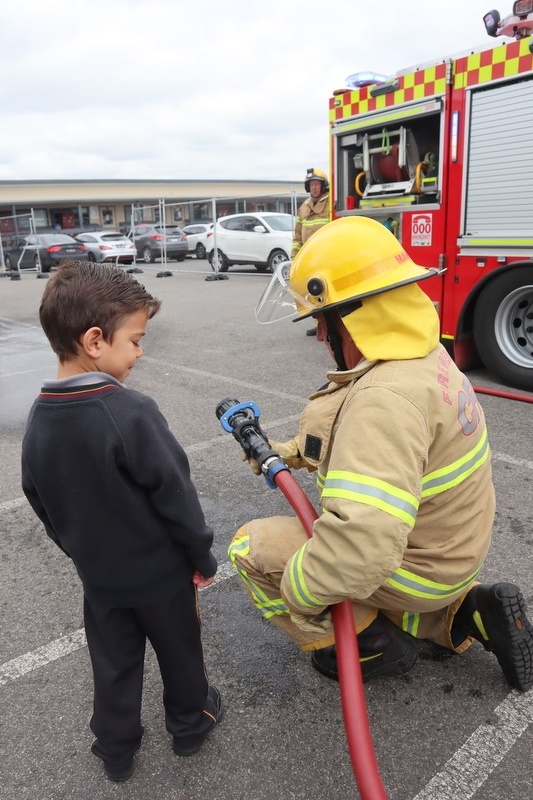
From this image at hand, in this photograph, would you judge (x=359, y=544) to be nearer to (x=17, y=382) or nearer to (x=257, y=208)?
(x=17, y=382)

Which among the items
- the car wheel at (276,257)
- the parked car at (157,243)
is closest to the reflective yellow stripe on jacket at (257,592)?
the car wheel at (276,257)

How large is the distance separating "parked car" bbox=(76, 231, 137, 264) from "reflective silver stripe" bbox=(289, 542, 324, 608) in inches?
843

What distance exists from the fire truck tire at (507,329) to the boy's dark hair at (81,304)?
14.8 ft

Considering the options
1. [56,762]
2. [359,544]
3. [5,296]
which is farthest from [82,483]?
[5,296]

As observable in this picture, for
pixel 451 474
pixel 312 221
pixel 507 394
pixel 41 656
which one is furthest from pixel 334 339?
pixel 312 221

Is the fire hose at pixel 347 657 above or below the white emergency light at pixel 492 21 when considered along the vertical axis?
below

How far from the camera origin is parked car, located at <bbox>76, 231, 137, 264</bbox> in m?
22.5

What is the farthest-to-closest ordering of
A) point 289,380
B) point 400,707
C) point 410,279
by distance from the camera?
point 289,380 → point 400,707 → point 410,279

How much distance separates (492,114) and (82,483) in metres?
5.07

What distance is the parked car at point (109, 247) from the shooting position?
73.7 ft

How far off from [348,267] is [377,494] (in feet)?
2.16

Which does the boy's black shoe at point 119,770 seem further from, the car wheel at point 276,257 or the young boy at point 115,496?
the car wheel at point 276,257

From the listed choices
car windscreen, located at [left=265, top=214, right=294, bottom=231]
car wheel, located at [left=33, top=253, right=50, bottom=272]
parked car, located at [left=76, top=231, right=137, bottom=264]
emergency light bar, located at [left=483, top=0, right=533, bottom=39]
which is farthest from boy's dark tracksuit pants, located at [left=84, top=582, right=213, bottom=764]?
car wheel, located at [left=33, top=253, right=50, bottom=272]

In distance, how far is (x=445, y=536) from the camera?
1.94 metres
